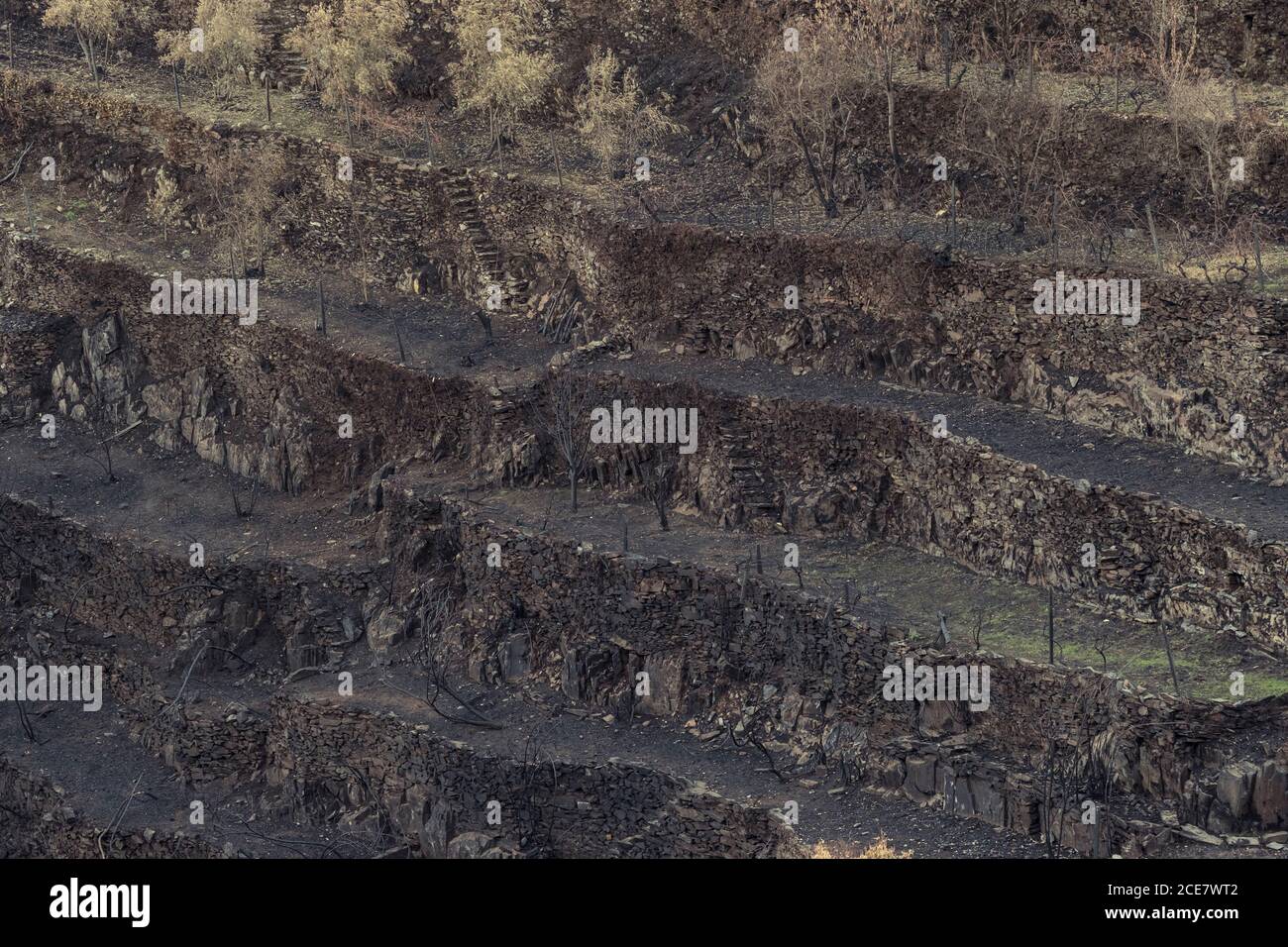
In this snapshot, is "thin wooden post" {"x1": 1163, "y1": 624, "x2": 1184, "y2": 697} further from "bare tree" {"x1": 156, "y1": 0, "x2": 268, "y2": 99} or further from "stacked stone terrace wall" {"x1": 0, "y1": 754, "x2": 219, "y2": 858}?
"bare tree" {"x1": 156, "y1": 0, "x2": 268, "y2": 99}

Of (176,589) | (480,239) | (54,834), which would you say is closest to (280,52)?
(480,239)

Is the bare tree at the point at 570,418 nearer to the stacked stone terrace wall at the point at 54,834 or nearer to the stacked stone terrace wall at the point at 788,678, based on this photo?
the stacked stone terrace wall at the point at 788,678

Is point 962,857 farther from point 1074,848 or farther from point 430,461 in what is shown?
point 430,461

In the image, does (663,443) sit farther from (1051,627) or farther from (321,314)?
(1051,627)

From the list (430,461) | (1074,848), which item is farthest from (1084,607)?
(430,461)

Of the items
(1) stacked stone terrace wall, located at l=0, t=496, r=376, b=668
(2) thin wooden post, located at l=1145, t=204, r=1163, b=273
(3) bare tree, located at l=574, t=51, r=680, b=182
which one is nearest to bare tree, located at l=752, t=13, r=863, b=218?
(3) bare tree, located at l=574, t=51, r=680, b=182

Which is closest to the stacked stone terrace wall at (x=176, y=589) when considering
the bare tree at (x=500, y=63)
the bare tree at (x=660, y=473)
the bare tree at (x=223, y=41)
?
the bare tree at (x=660, y=473)
